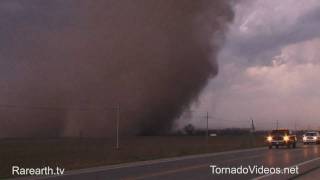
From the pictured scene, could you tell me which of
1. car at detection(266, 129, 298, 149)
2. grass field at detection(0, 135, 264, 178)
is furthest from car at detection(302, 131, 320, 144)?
car at detection(266, 129, 298, 149)

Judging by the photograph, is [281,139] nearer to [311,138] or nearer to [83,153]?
[311,138]

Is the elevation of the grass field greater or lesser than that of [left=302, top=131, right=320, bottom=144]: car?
lesser

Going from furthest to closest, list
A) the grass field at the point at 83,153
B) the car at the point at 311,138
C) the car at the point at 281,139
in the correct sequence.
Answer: the car at the point at 311,138
the car at the point at 281,139
the grass field at the point at 83,153

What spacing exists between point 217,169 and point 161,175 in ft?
11.2

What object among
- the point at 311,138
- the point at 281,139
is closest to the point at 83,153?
the point at 281,139

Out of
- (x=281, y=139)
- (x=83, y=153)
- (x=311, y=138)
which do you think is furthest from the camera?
(x=311, y=138)

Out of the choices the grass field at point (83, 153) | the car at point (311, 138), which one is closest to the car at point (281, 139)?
the grass field at point (83, 153)

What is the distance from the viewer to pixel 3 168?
73.9 ft

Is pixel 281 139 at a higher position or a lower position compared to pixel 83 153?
higher

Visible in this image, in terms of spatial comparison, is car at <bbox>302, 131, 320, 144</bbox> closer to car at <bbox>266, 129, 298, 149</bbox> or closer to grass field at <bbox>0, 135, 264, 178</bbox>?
grass field at <bbox>0, 135, 264, 178</bbox>

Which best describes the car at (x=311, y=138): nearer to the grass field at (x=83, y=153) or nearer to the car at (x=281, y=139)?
the grass field at (x=83, y=153)

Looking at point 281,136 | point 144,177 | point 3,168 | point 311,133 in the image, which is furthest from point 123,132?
point 144,177

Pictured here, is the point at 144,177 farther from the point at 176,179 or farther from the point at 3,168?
the point at 3,168

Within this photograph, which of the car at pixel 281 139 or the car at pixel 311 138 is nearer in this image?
the car at pixel 281 139
